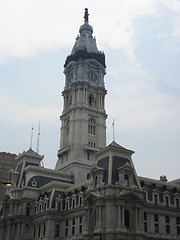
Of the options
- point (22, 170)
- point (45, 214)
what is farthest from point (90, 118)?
point (45, 214)

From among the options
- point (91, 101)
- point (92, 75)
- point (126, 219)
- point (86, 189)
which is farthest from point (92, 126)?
point (126, 219)

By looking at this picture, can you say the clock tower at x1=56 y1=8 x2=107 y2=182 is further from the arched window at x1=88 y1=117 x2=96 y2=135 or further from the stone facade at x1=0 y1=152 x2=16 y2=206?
the stone facade at x1=0 y1=152 x2=16 y2=206

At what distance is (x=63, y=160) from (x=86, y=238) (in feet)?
172

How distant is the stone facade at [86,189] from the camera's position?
7650cm

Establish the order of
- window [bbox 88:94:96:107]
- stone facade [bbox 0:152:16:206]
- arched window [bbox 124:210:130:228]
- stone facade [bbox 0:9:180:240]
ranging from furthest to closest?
stone facade [bbox 0:152:16:206] → window [bbox 88:94:96:107] → stone facade [bbox 0:9:180:240] → arched window [bbox 124:210:130:228]

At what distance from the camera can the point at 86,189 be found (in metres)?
88.1

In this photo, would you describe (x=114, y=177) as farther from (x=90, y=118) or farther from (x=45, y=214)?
(x=90, y=118)

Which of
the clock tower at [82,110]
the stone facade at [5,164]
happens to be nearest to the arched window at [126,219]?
the clock tower at [82,110]

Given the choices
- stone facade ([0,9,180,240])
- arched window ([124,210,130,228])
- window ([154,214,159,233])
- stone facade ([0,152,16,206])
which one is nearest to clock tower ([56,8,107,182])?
stone facade ([0,9,180,240])

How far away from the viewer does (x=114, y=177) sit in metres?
79.8

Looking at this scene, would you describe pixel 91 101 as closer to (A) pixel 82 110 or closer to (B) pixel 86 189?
(A) pixel 82 110

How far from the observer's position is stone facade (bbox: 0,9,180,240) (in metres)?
76.5

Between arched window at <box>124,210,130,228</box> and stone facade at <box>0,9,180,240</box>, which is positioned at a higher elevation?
stone facade at <box>0,9,180,240</box>

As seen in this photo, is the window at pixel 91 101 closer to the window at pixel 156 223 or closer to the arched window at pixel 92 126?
the arched window at pixel 92 126
